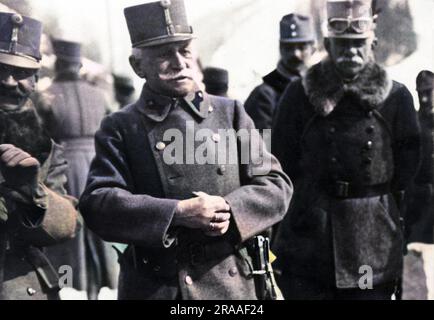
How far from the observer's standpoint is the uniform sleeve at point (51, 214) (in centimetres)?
491

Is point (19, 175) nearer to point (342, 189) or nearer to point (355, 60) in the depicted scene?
point (342, 189)

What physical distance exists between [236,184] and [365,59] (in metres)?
1.35

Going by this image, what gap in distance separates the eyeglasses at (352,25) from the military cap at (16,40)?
1.78 metres

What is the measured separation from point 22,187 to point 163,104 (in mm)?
1024

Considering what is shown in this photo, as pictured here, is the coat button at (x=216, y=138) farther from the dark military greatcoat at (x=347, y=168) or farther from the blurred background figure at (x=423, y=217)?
the blurred background figure at (x=423, y=217)

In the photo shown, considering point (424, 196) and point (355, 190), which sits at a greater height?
point (355, 190)

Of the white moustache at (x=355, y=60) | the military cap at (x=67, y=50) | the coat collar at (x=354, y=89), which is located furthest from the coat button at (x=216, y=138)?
the military cap at (x=67, y=50)

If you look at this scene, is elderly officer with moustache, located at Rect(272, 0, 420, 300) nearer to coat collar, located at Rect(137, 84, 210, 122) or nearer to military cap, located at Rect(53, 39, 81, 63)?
coat collar, located at Rect(137, 84, 210, 122)

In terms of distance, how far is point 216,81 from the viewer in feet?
17.8

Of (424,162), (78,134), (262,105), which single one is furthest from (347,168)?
(78,134)

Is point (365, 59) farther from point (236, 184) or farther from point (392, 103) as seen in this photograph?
point (236, 184)
